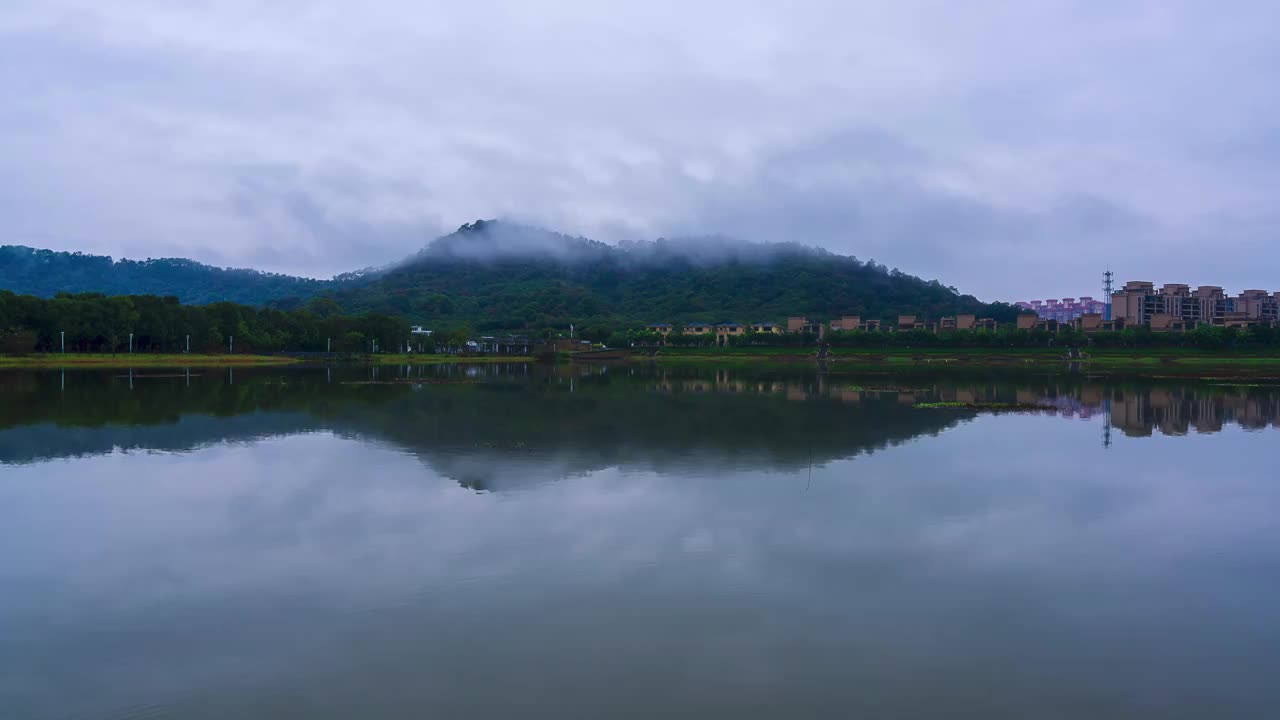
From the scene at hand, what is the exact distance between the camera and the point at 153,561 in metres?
12.6

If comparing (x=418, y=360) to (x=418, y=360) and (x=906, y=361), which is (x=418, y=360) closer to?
(x=418, y=360)

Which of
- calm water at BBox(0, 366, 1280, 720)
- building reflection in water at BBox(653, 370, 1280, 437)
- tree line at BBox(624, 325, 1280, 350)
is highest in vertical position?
tree line at BBox(624, 325, 1280, 350)

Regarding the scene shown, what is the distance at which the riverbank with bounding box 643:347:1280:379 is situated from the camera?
310 feet

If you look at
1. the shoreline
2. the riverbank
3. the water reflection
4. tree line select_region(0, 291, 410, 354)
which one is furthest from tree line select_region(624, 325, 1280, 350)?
the water reflection

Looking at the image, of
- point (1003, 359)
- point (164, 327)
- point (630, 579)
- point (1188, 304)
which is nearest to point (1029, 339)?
point (1003, 359)

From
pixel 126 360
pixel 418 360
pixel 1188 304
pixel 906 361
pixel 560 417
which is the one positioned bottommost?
pixel 560 417

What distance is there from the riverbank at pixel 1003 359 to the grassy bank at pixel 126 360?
6513 cm

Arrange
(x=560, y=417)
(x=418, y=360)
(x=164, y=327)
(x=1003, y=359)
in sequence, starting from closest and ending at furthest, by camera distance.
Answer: (x=560, y=417) → (x=164, y=327) → (x=1003, y=359) → (x=418, y=360)

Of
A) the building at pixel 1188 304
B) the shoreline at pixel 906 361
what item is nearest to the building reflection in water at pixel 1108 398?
the shoreline at pixel 906 361

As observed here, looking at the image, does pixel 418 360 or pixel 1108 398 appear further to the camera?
pixel 418 360

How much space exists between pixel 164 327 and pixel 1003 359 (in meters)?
123

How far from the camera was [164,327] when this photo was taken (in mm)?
101188

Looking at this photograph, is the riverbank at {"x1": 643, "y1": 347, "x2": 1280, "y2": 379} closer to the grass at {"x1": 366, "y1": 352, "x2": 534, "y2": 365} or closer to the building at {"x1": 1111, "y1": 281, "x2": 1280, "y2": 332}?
the grass at {"x1": 366, "y1": 352, "x2": 534, "y2": 365}

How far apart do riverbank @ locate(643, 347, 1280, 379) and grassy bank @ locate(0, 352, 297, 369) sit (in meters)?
65.1
